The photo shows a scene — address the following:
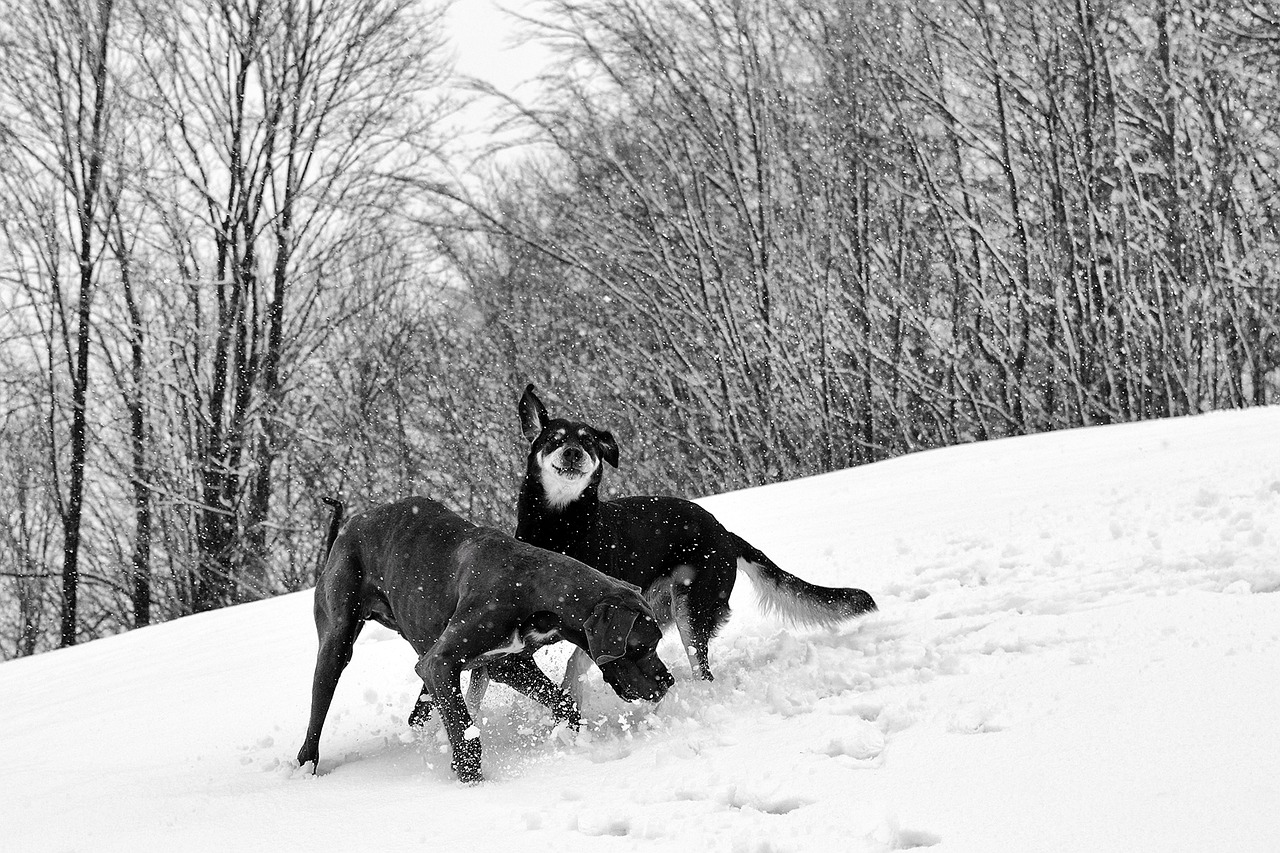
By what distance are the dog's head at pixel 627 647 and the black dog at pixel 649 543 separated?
0.75m

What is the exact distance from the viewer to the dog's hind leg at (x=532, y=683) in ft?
13.5

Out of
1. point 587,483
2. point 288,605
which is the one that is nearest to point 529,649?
point 587,483

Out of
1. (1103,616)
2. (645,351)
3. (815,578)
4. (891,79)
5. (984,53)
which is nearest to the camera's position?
(1103,616)

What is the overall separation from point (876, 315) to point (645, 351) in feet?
7.75

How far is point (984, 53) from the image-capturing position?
9.02 meters

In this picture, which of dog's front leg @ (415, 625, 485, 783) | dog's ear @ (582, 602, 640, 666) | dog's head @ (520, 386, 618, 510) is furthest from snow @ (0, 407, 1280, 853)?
dog's head @ (520, 386, 618, 510)

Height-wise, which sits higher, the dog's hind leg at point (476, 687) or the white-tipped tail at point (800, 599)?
the white-tipped tail at point (800, 599)

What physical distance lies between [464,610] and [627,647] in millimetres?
614

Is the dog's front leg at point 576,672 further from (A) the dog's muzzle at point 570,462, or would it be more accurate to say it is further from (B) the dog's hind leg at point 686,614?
(A) the dog's muzzle at point 570,462

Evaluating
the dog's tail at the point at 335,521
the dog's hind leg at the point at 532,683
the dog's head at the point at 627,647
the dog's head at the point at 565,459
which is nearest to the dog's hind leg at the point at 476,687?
the dog's hind leg at the point at 532,683

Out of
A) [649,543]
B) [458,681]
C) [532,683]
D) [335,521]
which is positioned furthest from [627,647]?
[335,521]

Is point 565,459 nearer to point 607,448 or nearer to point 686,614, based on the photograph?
point 607,448

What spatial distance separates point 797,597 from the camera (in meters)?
4.84

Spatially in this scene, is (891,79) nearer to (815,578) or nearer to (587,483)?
(815,578)
